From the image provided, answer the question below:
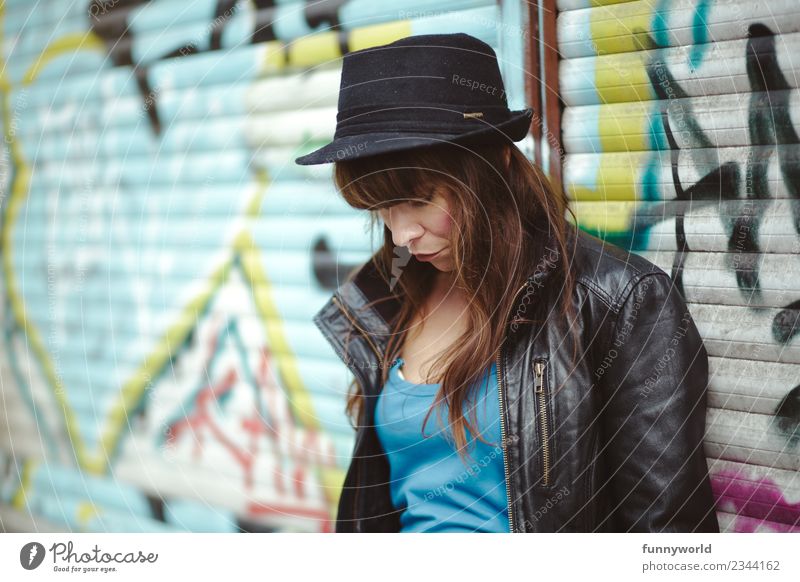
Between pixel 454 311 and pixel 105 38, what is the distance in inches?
51.5

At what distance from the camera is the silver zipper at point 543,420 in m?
1.17

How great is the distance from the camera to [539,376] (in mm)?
1191

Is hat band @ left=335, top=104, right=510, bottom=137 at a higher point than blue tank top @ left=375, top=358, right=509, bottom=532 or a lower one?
higher

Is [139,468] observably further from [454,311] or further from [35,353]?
[454,311]

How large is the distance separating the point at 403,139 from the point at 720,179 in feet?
1.95

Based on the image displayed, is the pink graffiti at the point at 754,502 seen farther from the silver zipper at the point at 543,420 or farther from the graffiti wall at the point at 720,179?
the silver zipper at the point at 543,420

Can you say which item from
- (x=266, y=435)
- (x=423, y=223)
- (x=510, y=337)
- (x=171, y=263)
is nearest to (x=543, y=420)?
(x=510, y=337)

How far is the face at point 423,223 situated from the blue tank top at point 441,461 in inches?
8.6

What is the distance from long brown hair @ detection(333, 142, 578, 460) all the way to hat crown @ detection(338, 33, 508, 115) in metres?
0.07

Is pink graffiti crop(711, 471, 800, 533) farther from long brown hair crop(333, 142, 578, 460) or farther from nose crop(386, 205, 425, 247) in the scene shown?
nose crop(386, 205, 425, 247)

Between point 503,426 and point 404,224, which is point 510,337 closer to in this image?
point 503,426

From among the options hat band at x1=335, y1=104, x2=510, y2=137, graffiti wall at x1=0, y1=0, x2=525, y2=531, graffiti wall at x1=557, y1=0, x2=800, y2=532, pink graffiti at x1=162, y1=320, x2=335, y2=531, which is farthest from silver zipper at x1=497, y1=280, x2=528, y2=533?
pink graffiti at x1=162, y1=320, x2=335, y2=531

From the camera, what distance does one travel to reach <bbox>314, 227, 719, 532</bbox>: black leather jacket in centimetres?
113

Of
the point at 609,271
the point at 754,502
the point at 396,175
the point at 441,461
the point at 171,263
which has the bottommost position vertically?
the point at 754,502
